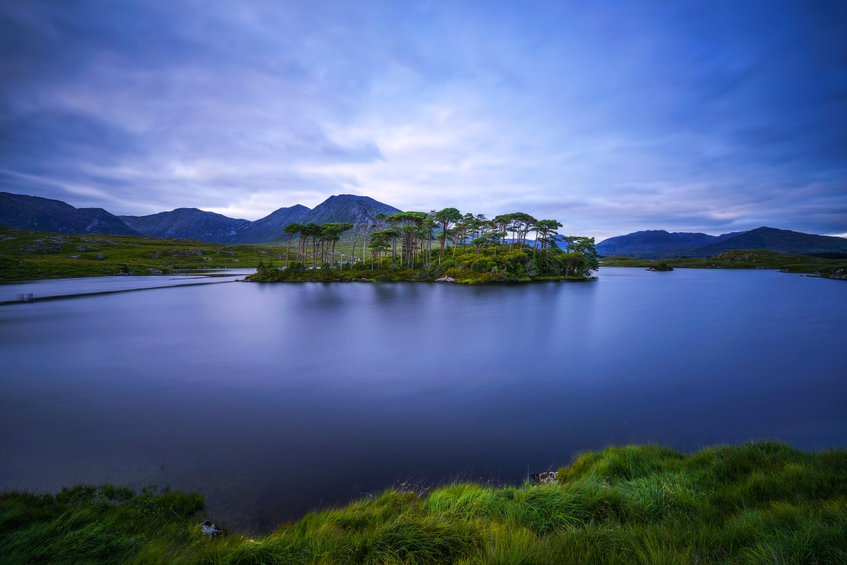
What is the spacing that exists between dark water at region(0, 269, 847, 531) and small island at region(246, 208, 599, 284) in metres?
28.7

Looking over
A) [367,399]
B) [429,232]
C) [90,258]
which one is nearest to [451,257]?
[429,232]

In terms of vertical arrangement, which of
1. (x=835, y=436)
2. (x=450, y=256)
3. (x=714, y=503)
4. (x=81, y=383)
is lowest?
(x=81, y=383)

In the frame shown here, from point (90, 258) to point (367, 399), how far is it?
3735 inches

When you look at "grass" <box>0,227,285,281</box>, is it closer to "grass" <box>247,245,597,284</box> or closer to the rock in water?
"grass" <box>247,245,597,284</box>

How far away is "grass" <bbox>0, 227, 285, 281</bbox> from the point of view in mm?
46000

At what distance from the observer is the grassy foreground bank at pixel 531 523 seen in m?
2.63

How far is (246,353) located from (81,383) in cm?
437

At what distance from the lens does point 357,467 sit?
18.4 ft

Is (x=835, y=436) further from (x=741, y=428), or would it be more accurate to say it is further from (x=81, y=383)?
(x=81, y=383)

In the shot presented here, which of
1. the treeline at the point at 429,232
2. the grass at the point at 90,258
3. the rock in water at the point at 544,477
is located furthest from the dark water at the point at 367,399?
the grass at the point at 90,258

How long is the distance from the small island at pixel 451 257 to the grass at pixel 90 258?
2920 centimetres

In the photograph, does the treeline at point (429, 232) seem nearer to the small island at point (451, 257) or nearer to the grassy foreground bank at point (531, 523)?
the small island at point (451, 257)

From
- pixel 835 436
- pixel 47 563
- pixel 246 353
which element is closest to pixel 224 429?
pixel 47 563

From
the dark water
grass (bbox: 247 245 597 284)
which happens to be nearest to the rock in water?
the dark water
